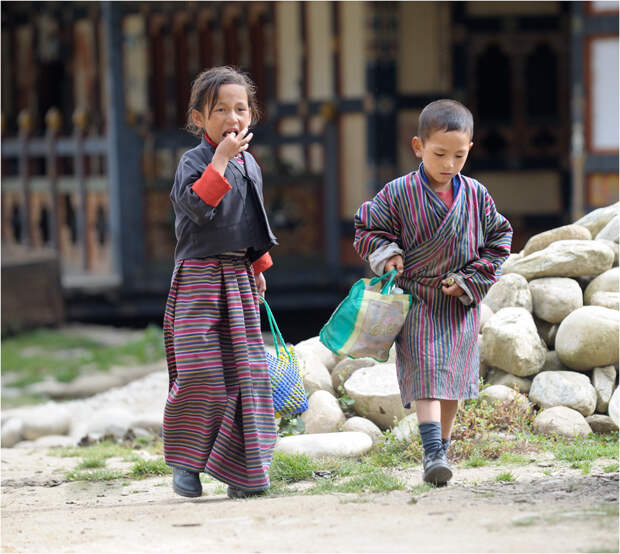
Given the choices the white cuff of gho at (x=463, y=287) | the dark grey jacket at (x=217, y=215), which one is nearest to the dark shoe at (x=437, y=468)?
the white cuff of gho at (x=463, y=287)

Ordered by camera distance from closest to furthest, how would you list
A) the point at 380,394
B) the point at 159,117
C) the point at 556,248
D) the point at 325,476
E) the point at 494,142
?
the point at 325,476 → the point at 380,394 → the point at 556,248 → the point at 159,117 → the point at 494,142

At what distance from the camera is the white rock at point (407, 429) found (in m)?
5.09

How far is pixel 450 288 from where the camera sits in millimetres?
4250

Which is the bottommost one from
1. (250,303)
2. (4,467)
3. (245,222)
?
(4,467)

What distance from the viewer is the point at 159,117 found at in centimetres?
1156

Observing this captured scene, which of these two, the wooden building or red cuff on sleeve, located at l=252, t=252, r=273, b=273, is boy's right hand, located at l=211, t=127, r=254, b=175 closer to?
red cuff on sleeve, located at l=252, t=252, r=273, b=273

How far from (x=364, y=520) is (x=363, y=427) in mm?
1726

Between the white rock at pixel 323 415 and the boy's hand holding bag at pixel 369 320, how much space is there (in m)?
1.11

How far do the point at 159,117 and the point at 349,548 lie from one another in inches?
348

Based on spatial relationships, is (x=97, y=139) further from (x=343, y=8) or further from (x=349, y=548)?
(x=349, y=548)

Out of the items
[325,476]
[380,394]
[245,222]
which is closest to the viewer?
[245,222]

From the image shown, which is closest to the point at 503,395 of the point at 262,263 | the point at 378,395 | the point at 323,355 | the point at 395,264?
the point at 378,395

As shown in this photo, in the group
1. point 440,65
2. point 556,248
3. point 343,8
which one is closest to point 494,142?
point 440,65

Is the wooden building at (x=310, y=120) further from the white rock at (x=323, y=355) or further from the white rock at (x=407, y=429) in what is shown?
the white rock at (x=407, y=429)
